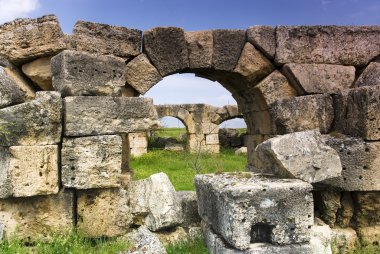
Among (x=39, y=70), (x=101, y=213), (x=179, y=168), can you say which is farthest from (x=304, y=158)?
(x=179, y=168)

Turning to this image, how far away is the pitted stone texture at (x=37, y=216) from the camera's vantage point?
3.87 meters

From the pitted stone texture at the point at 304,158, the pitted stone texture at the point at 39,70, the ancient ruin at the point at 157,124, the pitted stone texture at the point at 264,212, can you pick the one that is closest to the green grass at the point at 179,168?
the ancient ruin at the point at 157,124

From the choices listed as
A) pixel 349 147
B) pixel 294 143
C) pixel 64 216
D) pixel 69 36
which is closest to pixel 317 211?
pixel 349 147

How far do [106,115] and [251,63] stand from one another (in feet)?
7.09

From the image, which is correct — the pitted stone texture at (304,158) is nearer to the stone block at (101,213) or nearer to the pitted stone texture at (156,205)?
the pitted stone texture at (156,205)

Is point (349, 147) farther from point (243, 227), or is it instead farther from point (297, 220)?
point (243, 227)

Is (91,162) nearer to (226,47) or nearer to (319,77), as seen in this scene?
(226,47)

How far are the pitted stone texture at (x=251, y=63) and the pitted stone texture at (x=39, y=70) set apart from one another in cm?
245

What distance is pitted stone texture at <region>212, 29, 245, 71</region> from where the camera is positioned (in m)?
5.01

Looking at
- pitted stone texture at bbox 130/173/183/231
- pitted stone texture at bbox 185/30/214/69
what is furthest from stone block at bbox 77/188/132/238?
pitted stone texture at bbox 185/30/214/69

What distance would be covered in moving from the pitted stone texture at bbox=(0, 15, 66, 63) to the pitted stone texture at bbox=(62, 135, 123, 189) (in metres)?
1.22

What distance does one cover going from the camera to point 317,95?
4656 millimetres

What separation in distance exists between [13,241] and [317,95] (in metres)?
3.86

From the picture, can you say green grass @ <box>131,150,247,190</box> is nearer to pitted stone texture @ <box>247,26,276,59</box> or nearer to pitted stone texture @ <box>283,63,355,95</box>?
pitted stone texture @ <box>283,63,355,95</box>
